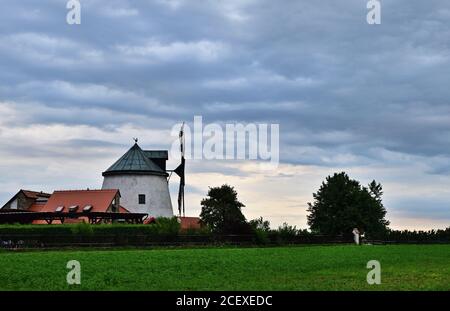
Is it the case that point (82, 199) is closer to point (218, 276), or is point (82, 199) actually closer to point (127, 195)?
point (127, 195)

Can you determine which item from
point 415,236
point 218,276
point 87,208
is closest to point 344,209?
point 415,236

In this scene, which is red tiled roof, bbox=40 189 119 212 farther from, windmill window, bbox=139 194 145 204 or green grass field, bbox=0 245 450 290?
green grass field, bbox=0 245 450 290

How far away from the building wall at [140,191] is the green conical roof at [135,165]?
56cm

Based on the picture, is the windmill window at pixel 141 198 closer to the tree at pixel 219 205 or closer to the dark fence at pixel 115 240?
the tree at pixel 219 205

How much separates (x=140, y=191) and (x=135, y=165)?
3004 mm

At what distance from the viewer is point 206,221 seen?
7131 centimetres

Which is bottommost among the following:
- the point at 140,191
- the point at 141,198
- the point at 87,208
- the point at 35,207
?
the point at 87,208

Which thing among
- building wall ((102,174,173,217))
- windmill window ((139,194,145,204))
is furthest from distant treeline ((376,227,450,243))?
windmill window ((139,194,145,204))

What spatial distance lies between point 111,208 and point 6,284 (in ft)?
172

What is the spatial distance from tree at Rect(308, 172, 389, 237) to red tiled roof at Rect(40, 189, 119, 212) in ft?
84.9

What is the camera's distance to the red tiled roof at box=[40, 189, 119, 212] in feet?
230

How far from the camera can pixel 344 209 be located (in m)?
83.0
